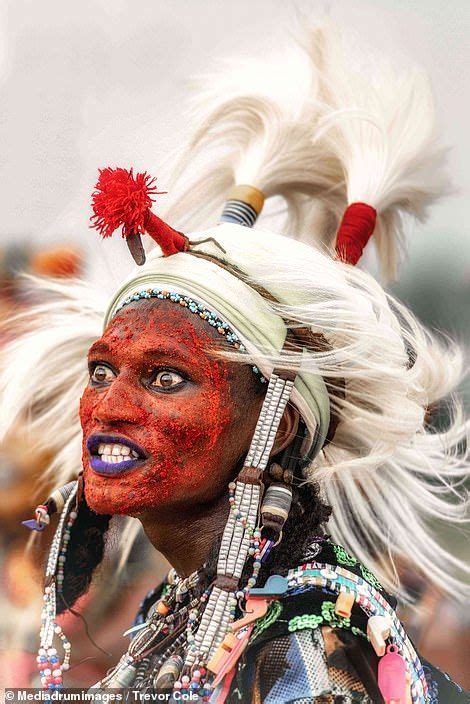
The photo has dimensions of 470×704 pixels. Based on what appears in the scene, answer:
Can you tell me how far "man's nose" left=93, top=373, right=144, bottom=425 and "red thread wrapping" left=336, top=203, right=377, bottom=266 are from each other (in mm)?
818

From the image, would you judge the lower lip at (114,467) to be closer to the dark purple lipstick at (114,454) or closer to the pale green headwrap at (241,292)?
the dark purple lipstick at (114,454)

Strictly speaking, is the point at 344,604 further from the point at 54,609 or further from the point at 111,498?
the point at 54,609

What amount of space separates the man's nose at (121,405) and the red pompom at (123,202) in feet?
1.18

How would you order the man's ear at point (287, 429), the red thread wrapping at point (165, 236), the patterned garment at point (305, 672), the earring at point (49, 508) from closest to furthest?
the patterned garment at point (305, 672) → the red thread wrapping at point (165, 236) → the man's ear at point (287, 429) → the earring at point (49, 508)

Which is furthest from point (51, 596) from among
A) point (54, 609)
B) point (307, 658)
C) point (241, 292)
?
point (241, 292)

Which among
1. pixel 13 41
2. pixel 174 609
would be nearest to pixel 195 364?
pixel 174 609

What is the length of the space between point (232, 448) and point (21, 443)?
3.77 feet

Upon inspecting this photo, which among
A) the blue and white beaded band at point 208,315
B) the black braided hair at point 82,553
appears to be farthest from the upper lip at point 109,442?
the black braided hair at point 82,553

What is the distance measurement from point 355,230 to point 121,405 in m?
0.95

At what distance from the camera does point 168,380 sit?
2164 millimetres

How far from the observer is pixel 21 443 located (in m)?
3.12

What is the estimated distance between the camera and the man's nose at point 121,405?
Result: 83.7 inches

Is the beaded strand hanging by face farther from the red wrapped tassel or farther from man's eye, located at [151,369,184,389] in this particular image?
the red wrapped tassel

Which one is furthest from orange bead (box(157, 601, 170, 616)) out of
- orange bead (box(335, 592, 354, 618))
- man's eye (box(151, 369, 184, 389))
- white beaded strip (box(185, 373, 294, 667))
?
man's eye (box(151, 369, 184, 389))
